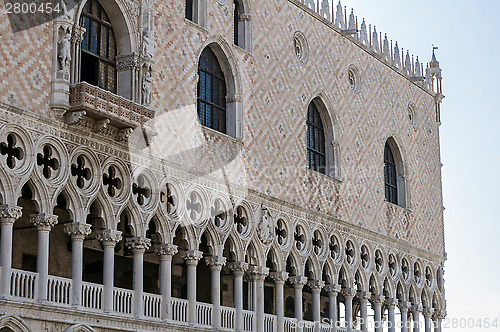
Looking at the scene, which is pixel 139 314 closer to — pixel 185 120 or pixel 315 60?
pixel 185 120

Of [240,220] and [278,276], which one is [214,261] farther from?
[278,276]

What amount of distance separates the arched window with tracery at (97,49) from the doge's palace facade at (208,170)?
1.4 inches

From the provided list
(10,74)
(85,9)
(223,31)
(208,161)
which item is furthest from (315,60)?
(10,74)

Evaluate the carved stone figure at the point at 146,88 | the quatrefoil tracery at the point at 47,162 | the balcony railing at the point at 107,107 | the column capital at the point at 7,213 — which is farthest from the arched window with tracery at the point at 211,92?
the column capital at the point at 7,213

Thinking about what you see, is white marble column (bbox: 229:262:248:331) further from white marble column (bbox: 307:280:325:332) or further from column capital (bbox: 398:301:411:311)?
column capital (bbox: 398:301:411:311)

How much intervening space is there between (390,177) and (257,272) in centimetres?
750

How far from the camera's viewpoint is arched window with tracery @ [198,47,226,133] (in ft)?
66.7

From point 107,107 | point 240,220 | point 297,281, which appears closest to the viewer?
point 107,107

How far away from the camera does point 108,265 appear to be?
1711 cm

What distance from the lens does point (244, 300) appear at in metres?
23.3

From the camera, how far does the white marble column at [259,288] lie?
2067 cm

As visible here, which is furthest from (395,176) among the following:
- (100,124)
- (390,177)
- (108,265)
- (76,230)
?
(76,230)

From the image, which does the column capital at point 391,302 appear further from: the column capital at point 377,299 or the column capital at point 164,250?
the column capital at point 164,250

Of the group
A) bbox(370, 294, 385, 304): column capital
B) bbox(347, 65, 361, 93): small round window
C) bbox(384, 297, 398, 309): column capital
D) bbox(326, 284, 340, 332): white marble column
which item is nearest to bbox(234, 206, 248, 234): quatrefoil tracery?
bbox(326, 284, 340, 332): white marble column
